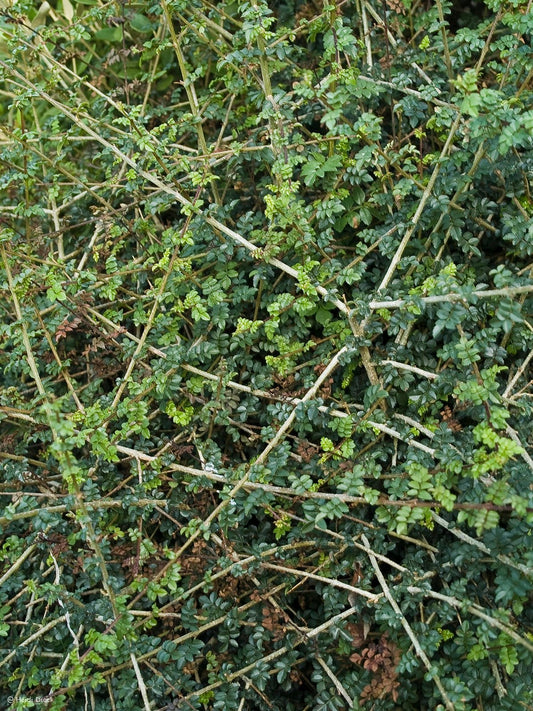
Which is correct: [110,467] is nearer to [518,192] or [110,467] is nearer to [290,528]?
[290,528]

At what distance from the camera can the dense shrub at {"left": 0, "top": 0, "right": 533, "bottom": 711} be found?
6.31ft

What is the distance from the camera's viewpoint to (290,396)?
7.23 ft

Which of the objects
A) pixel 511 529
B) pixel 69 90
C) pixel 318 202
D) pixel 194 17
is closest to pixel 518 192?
pixel 318 202

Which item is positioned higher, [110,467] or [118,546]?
[110,467]

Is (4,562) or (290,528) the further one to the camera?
(4,562)

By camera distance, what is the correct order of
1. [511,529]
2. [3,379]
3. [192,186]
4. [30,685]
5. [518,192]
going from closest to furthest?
[511,529], [30,685], [518,192], [192,186], [3,379]

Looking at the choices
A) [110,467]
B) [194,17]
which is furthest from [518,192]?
[110,467]

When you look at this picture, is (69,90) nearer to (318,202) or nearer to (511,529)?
(318,202)


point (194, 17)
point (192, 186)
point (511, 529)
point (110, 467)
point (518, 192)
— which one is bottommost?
point (110, 467)

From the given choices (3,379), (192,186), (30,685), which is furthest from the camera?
(3,379)

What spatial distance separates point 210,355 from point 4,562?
3.18 feet

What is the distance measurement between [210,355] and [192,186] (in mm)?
Result: 576

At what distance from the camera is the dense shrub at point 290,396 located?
1924 mm

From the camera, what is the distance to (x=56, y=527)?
7.38 feet
